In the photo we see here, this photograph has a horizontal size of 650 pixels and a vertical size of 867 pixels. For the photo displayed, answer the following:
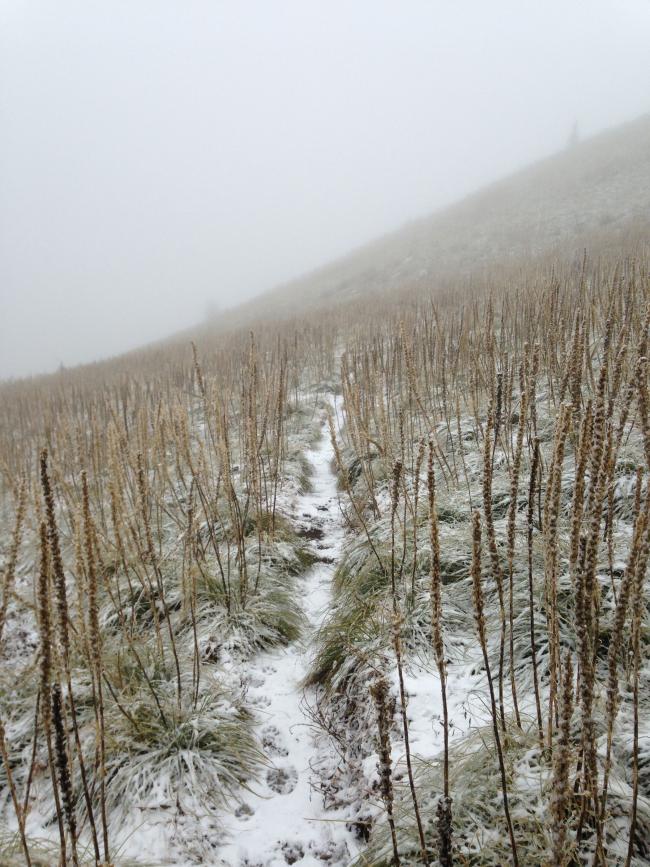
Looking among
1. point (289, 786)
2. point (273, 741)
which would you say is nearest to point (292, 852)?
point (289, 786)

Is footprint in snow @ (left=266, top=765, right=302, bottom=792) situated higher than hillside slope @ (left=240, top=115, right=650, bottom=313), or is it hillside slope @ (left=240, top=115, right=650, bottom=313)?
hillside slope @ (left=240, top=115, right=650, bottom=313)

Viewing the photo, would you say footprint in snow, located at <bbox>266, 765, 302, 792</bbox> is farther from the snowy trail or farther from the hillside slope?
the hillside slope

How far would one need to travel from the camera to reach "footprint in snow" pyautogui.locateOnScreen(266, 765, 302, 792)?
190cm

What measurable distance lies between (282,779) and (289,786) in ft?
0.16

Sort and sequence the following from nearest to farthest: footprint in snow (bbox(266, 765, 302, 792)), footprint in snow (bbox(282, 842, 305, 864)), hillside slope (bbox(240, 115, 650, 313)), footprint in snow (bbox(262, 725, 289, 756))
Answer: footprint in snow (bbox(282, 842, 305, 864)), footprint in snow (bbox(266, 765, 302, 792)), footprint in snow (bbox(262, 725, 289, 756)), hillside slope (bbox(240, 115, 650, 313))

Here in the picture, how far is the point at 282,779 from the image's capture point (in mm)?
1945

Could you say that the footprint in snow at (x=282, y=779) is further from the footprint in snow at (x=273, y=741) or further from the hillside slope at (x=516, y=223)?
the hillside slope at (x=516, y=223)

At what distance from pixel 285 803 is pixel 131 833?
1.88ft

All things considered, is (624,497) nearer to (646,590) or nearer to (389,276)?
(646,590)

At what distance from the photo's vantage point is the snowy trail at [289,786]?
1624 millimetres

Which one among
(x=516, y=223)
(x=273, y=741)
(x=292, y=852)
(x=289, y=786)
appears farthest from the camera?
(x=516, y=223)

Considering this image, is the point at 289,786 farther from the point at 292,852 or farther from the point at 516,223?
the point at 516,223

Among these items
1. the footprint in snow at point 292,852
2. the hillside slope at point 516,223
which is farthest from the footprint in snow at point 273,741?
the hillside slope at point 516,223

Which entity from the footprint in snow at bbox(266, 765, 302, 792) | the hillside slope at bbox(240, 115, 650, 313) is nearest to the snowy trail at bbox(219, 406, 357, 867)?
the footprint in snow at bbox(266, 765, 302, 792)
